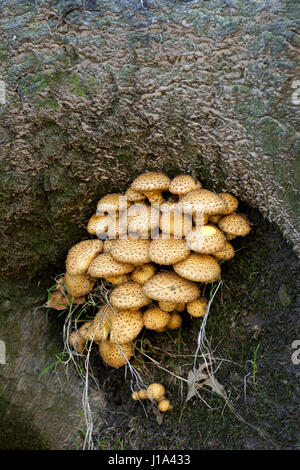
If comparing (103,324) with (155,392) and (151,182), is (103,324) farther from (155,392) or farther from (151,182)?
(151,182)

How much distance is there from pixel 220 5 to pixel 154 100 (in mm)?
564

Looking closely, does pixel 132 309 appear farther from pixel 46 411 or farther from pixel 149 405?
pixel 46 411

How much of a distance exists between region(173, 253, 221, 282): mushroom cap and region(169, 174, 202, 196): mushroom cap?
14.7 inches

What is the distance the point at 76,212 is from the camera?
2.66 metres

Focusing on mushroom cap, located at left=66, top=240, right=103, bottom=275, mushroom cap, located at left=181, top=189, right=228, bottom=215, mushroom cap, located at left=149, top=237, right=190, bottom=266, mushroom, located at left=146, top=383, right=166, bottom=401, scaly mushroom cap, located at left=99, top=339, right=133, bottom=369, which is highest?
mushroom cap, located at left=181, top=189, right=228, bottom=215

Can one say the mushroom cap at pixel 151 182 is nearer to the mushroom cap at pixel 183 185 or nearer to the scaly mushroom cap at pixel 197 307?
the mushroom cap at pixel 183 185

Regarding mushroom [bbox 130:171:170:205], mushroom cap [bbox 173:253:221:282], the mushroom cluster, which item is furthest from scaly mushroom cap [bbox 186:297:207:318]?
mushroom [bbox 130:171:170:205]

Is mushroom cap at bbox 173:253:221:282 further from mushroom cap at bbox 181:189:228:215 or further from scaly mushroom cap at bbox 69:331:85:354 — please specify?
scaly mushroom cap at bbox 69:331:85:354

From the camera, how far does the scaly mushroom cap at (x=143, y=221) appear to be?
2.32 metres

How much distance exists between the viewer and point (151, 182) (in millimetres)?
2354

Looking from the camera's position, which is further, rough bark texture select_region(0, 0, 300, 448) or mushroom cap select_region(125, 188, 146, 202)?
mushroom cap select_region(125, 188, 146, 202)

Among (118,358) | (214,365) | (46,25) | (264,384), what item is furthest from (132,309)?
(46,25)

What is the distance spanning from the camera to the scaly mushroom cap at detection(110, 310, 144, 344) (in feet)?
8.09

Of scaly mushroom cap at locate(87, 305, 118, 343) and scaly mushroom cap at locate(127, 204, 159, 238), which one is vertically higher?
scaly mushroom cap at locate(127, 204, 159, 238)
